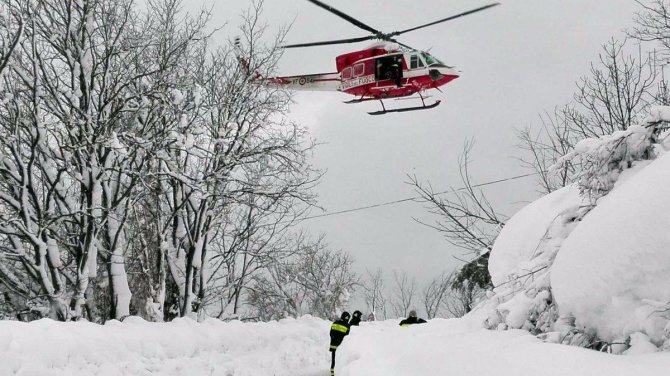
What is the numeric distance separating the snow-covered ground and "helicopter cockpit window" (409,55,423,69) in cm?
981

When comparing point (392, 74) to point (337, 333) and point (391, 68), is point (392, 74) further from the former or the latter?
point (337, 333)

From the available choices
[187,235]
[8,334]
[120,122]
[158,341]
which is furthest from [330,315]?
[8,334]

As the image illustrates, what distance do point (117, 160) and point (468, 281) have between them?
37.1ft

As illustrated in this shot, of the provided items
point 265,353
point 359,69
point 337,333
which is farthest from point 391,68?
point 265,353

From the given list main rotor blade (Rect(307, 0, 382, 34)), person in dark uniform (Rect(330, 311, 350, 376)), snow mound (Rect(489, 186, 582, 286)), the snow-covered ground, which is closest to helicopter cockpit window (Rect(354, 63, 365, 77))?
main rotor blade (Rect(307, 0, 382, 34))

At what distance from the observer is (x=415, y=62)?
18.9 m

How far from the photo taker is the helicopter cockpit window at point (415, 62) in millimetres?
18891

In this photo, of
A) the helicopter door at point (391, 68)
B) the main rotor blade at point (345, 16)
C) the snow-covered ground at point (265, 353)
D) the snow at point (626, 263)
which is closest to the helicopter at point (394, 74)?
the helicopter door at point (391, 68)

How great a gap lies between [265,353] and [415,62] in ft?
37.3

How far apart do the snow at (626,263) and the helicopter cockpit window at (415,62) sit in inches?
611

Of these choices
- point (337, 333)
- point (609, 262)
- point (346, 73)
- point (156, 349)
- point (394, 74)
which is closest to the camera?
point (609, 262)

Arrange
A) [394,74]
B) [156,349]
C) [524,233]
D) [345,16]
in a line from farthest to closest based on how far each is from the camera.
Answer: [394,74], [345,16], [156,349], [524,233]

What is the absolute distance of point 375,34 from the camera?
634 inches

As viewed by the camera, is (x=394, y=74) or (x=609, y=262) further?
(x=394, y=74)
